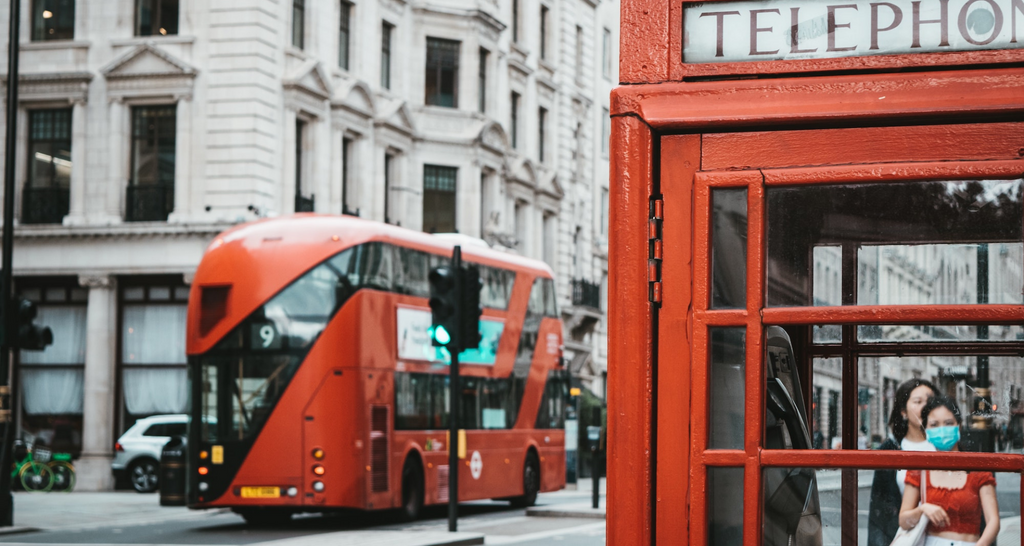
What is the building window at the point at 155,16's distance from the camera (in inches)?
1230

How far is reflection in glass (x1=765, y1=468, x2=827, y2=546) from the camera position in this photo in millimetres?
2691

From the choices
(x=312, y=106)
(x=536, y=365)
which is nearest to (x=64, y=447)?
(x=312, y=106)

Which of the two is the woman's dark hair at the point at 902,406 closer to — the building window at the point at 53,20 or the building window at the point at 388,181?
the building window at the point at 53,20

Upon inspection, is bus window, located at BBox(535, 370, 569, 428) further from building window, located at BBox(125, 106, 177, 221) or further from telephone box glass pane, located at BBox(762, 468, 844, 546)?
telephone box glass pane, located at BBox(762, 468, 844, 546)

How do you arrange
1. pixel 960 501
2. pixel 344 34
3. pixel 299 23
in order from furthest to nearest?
pixel 344 34
pixel 299 23
pixel 960 501

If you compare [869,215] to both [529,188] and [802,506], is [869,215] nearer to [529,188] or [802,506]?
[802,506]

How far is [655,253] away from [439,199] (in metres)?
36.1

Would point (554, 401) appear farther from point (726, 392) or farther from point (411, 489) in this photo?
point (726, 392)

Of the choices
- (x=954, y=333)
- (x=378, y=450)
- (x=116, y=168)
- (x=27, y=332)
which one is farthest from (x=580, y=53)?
(x=954, y=333)

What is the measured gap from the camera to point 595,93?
51.0 meters

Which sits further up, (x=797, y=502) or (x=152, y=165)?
(x=152, y=165)

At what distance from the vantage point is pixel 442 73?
38750mm

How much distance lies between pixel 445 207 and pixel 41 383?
11.7m

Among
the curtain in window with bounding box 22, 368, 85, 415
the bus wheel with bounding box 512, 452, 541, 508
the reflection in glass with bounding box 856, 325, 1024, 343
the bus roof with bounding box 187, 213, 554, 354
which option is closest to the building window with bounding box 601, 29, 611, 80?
the curtain in window with bounding box 22, 368, 85, 415
